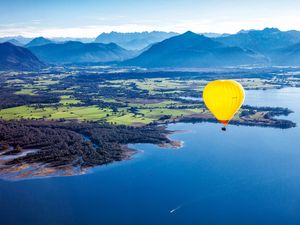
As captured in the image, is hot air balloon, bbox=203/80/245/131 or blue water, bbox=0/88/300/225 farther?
blue water, bbox=0/88/300/225

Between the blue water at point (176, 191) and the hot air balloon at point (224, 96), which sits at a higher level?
the hot air balloon at point (224, 96)

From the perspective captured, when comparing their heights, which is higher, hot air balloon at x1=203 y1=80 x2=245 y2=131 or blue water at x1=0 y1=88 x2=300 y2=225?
hot air balloon at x1=203 y1=80 x2=245 y2=131

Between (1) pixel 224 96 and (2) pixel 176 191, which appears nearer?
(1) pixel 224 96

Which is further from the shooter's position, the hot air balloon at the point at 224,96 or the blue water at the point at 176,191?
the blue water at the point at 176,191

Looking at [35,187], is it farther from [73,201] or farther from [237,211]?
[237,211]

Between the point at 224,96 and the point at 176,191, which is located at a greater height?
the point at 224,96
